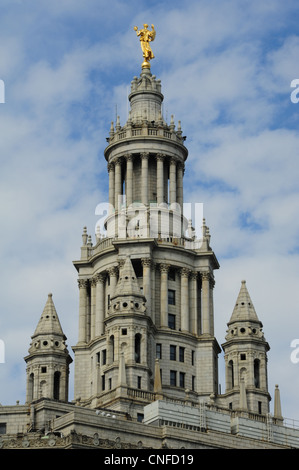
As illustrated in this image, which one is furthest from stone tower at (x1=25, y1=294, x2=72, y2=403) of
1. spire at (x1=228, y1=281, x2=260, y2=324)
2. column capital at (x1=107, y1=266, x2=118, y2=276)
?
spire at (x1=228, y1=281, x2=260, y2=324)

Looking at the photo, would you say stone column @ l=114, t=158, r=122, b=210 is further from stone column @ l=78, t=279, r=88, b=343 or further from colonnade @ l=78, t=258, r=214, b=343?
stone column @ l=78, t=279, r=88, b=343

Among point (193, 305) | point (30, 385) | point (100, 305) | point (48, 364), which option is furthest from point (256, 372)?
point (30, 385)

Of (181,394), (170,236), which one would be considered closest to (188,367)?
(181,394)

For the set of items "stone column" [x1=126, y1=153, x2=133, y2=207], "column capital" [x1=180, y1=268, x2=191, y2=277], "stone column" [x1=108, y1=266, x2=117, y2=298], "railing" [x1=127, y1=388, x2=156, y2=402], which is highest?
"stone column" [x1=126, y1=153, x2=133, y2=207]

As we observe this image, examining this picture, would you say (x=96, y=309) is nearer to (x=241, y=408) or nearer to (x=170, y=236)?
(x=170, y=236)

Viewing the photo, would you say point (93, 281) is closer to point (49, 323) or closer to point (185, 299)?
point (49, 323)

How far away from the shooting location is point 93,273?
188250 mm

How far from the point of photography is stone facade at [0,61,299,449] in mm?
159250

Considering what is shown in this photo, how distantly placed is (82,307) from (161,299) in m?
10.9

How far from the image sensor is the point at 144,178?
190625 millimetres

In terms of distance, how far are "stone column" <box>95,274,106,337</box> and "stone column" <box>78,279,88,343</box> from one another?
8.54 ft

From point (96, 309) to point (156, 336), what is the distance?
30.8 ft
